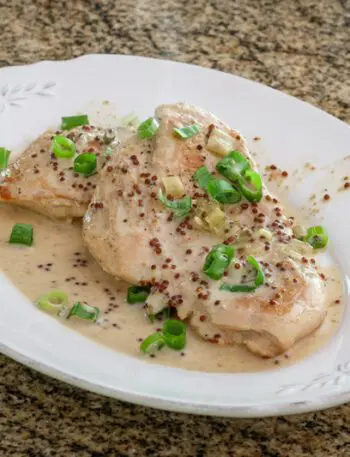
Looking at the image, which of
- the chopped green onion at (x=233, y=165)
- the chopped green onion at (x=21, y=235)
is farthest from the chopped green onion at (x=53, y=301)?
the chopped green onion at (x=233, y=165)

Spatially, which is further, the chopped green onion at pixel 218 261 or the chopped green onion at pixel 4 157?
the chopped green onion at pixel 4 157

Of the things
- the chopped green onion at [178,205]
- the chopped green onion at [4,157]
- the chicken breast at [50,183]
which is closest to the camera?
the chopped green onion at [178,205]

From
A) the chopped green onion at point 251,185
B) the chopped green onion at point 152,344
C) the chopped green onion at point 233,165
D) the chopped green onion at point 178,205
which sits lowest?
the chopped green onion at point 152,344

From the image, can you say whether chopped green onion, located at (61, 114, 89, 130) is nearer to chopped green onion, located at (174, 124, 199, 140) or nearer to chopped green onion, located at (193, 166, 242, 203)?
chopped green onion, located at (174, 124, 199, 140)

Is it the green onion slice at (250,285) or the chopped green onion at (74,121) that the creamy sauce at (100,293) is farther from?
the chopped green onion at (74,121)

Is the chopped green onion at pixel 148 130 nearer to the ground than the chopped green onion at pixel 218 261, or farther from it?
farther from it

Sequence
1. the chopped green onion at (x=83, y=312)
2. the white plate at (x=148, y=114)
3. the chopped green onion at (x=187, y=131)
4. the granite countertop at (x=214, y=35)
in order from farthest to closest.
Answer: the granite countertop at (x=214, y=35)
the chopped green onion at (x=187, y=131)
the chopped green onion at (x=83, y=312)
the white plate at (x=148, y=114)

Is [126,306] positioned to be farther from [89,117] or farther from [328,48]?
[328,48]

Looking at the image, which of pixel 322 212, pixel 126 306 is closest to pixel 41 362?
pixel 126 306

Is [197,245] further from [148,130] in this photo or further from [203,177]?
[148,130]
